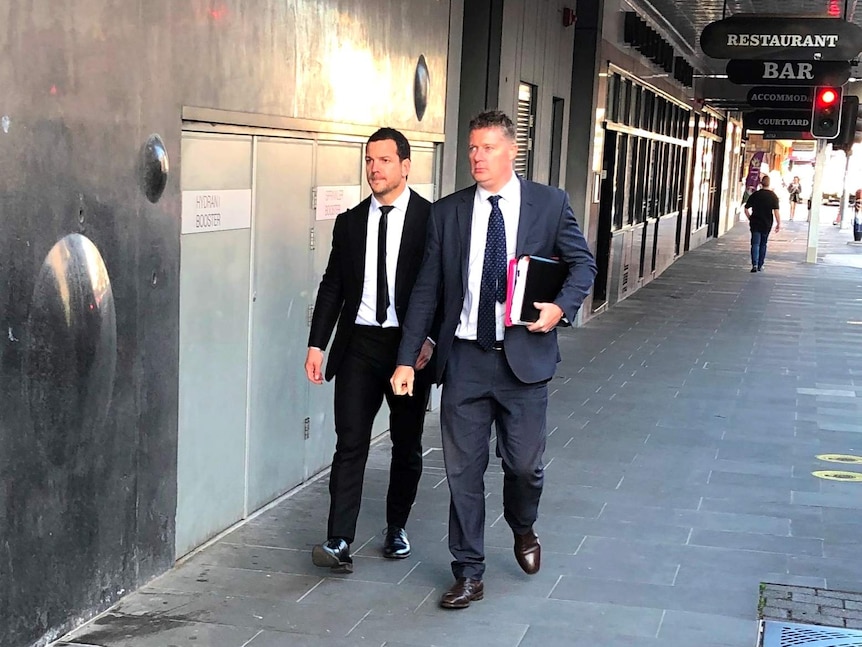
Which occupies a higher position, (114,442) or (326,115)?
(326,115)

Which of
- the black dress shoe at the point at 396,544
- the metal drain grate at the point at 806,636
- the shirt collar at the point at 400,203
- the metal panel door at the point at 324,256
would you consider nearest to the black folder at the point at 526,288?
the shirt collar at the point at 400,203

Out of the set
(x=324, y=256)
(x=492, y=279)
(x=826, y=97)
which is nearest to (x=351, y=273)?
(x=492, y=279)

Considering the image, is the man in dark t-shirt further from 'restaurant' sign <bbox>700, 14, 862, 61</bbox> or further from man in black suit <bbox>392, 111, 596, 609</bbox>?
man in black suit <bbox>392, 111, 596, 609</bbox>

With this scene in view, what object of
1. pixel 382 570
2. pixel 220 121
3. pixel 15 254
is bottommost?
pixel 382 570

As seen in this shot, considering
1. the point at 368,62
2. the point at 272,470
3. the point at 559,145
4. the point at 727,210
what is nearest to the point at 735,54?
the point at 559,145

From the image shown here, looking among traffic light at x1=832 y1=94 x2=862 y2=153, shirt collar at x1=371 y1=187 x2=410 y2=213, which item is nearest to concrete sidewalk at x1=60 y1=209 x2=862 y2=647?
shirt collar at x1=371 y1=187 x2=410 y2=213

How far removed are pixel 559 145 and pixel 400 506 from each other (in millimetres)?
8691

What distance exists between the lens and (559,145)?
13.6 meters

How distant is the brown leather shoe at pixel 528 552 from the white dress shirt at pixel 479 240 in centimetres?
97

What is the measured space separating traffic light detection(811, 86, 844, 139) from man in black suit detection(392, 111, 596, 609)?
14.7 m

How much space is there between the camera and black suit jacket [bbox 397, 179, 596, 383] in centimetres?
492

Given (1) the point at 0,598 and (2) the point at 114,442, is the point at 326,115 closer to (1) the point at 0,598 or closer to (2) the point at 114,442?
(2) the point at 114,442

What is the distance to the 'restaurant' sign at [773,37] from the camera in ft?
43.7

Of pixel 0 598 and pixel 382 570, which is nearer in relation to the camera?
pixel 0 598
